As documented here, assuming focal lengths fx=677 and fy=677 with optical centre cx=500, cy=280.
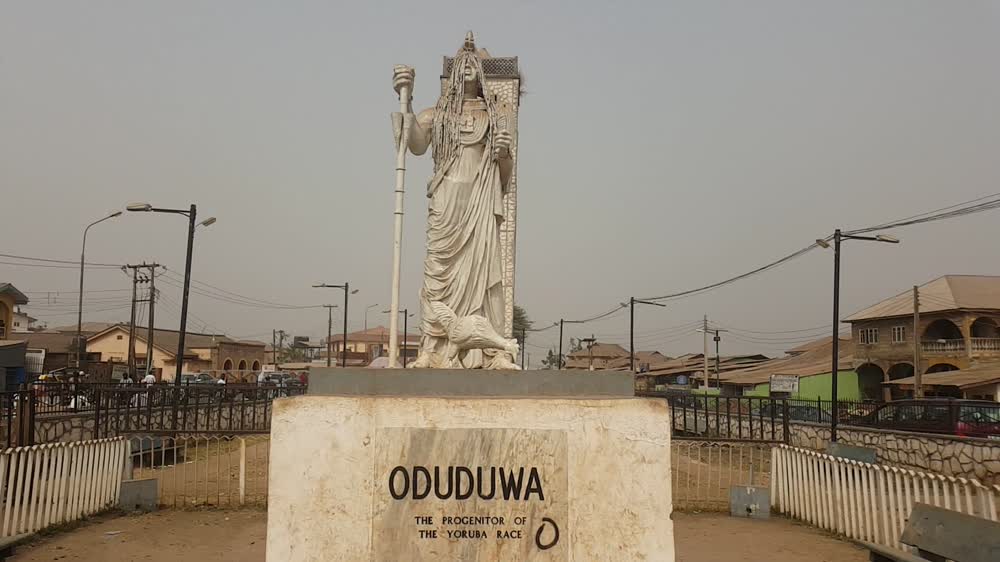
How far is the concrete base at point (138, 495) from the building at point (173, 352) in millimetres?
34070

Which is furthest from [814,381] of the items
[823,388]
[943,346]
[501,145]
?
[501,145]

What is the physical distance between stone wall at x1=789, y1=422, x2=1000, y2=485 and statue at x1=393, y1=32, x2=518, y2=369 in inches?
430

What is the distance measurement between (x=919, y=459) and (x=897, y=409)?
2.84 meters

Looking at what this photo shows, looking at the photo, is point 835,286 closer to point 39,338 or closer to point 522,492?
point 522,492

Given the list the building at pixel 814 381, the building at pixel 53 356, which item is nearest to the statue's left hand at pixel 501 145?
the building at pixel 814 381

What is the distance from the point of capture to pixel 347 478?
4.25 metres

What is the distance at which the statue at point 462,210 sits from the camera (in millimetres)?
5188

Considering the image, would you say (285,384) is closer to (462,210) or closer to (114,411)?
(114,411)

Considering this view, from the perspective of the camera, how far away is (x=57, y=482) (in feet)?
29.8

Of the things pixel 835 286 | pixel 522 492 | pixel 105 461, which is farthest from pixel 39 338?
pixel 522 492

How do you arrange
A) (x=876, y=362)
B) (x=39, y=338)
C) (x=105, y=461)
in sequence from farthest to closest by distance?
(x=39, y=338), (x=876, y=362), (x=105, y=461)

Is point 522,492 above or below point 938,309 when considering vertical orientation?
below

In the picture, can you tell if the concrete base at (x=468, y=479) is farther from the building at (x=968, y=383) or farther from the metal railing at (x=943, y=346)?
the metal railing at (x=943, y=346)

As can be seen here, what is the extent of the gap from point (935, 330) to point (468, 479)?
3499 centimetres
